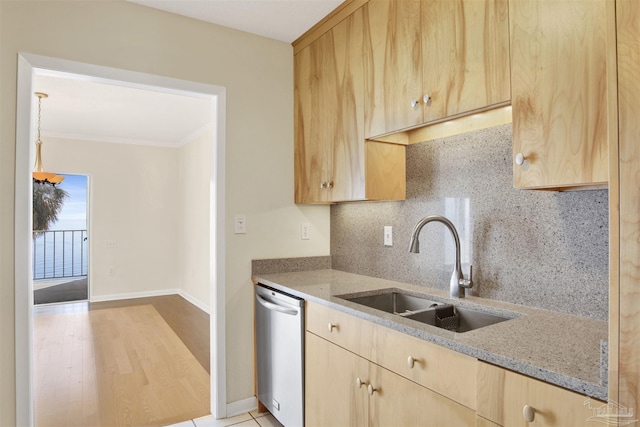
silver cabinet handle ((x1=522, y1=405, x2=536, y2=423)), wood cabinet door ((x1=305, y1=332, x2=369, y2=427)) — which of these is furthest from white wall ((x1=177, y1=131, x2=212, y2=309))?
silver cabinet handle ((x1=522, y1=405, x2=536, y2=423))

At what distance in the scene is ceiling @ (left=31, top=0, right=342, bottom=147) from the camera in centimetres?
221

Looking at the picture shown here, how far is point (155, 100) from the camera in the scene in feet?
13.4

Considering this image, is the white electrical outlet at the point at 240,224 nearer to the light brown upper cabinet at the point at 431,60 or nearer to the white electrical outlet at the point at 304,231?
the white electrical outlet at the point at 304,231

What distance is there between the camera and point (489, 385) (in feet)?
3.51

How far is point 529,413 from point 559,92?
936 mm

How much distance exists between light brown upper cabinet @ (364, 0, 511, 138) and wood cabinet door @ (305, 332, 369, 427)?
1111mm

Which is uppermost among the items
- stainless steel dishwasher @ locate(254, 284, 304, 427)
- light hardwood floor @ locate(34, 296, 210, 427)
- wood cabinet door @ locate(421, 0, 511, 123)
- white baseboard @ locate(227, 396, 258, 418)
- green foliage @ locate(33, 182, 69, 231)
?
wood cabinet door @ locate(421, 0, 511, 123)

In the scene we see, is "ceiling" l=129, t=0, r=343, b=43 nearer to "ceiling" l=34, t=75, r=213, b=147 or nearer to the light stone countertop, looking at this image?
"ceiling" l=34, t=75, r=213, b=147

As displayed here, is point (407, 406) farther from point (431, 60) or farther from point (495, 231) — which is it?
point (431, 60)

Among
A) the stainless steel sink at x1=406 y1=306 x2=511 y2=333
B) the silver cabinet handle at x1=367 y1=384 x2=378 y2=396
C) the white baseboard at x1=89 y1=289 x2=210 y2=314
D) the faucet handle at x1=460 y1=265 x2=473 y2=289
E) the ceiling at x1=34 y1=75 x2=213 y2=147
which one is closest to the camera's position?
the silver cabinet handle at x1=367 y1=384 x2=378 y2=396

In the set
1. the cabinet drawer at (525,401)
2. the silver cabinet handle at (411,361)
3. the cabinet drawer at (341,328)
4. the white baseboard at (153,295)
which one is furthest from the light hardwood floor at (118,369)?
the cabinet drawer at (525,401)

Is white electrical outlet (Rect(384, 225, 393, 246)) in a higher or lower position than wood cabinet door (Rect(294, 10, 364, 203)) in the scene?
lower

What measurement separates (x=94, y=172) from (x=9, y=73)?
15.0ft

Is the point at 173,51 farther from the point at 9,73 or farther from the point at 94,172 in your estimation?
the point at 94,172
